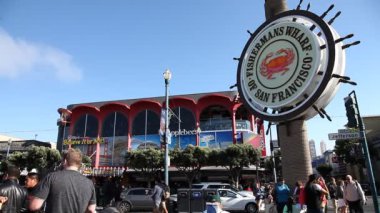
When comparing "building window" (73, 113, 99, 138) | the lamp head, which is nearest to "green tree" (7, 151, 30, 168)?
"building window" (73, 113, 99, 138)

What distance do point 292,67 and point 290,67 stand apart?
8 cm

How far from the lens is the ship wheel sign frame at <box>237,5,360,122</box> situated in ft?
26.0

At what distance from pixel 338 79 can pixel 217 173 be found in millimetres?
32710

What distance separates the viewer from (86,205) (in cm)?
394

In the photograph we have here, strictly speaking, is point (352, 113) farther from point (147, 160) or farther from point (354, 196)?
point (147, 160)

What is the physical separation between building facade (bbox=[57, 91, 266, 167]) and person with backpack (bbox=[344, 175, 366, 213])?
2784cm

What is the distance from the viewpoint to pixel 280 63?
8.95 m

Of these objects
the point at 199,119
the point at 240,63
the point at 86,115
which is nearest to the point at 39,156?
the point at 86,115

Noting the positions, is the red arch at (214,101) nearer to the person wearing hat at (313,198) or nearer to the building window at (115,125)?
the building window at (115,125)

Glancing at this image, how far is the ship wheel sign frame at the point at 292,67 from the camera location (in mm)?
7926

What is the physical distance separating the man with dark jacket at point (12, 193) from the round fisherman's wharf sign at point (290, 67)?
626cm

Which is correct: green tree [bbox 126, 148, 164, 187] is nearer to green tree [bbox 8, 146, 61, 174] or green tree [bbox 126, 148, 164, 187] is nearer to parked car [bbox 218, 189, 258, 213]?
green tree [bbox 8, 146, 61, 174]

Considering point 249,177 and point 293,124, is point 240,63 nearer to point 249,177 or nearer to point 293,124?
point 293,124

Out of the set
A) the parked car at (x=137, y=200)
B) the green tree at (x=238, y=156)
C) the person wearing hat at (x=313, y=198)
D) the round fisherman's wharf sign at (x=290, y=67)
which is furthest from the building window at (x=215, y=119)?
the person wearing hat at (x=313, y=198)
